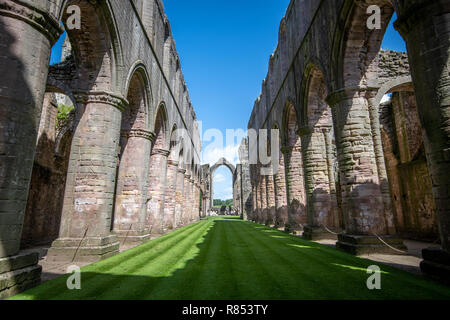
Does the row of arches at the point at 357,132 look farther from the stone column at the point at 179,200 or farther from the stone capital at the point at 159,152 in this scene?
the stone column at the point at 179,200

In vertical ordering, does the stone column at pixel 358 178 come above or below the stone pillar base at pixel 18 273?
above

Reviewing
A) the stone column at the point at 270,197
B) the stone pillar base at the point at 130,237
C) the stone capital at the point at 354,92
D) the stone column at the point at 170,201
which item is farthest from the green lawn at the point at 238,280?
the stone column at the point at 270,197

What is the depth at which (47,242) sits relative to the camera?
9.49m

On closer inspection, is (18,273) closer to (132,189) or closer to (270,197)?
(132,189)

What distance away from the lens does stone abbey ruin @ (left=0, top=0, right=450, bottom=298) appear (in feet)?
10.9

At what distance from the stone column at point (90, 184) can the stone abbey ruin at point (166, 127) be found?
3cm

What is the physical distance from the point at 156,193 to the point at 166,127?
3.57 meters

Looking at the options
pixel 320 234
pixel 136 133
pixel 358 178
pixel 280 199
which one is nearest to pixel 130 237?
pixel 136 133

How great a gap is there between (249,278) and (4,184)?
3596mm

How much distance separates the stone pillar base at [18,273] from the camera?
2914 millimetres

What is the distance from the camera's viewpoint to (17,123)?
3.22 m

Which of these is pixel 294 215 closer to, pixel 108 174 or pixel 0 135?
pixel 108 174

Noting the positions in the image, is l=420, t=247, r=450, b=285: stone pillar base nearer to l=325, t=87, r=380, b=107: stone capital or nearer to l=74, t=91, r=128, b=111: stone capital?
l=325, t=87, r=380, b=107: stone capital

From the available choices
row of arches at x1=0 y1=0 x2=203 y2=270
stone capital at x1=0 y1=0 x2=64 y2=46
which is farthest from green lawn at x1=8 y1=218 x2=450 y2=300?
stone capital at x1=0 y1=0 x2=64 y2=46
